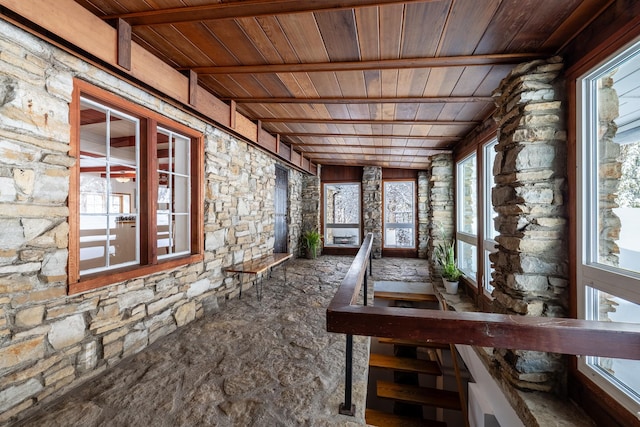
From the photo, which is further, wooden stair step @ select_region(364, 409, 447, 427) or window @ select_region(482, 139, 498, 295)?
window @ select_region(482, 139, 498, 295)

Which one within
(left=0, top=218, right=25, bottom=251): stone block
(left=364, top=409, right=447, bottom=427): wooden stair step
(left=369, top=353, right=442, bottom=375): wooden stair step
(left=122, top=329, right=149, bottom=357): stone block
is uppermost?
(left=0, top=218, right=25, bottom=251): stone block

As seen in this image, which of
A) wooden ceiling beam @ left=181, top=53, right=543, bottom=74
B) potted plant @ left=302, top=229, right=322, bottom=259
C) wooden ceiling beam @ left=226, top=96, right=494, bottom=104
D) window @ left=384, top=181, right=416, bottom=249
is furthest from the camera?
window @ left=384, top=181, right=416, bottom=249

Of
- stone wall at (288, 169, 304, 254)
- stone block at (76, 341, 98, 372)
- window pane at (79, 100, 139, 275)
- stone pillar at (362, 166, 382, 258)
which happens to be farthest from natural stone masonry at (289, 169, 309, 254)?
stone block at (76, 341, 98, 372)

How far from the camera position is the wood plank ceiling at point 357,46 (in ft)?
5.07

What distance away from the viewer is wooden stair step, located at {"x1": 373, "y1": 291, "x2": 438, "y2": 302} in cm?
434

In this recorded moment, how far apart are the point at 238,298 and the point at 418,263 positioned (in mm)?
4185

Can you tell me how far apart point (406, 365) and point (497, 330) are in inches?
120

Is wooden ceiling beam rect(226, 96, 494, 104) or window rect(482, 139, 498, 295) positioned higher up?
wooden ceiling beam rect(226, 96, 494, 104)

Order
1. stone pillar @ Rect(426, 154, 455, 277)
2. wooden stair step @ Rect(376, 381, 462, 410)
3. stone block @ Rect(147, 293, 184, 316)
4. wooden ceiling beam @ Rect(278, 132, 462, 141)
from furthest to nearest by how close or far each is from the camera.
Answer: stone pillar @ Rect(426, 154, 455, 277) < wooden ceiling beam @ Rect(278, 132, 462, 141) < wooden stair step @ Rect(376, 381, 462, 410) < stone block @ Rect(147, 293, 184, 316)

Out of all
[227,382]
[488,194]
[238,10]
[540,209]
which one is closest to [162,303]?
[227,382]

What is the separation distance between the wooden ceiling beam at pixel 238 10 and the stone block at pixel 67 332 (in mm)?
1970

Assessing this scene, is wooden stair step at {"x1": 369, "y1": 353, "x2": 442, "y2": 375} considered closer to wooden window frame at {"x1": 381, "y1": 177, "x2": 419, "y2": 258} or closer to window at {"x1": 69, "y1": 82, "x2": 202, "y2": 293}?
window at {"x1": 69, "y1": 82, "x2": 202, "y2": 293}

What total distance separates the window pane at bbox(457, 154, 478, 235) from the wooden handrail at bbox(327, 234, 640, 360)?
10.2ft

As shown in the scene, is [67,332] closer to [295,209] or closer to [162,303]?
[162,303]
